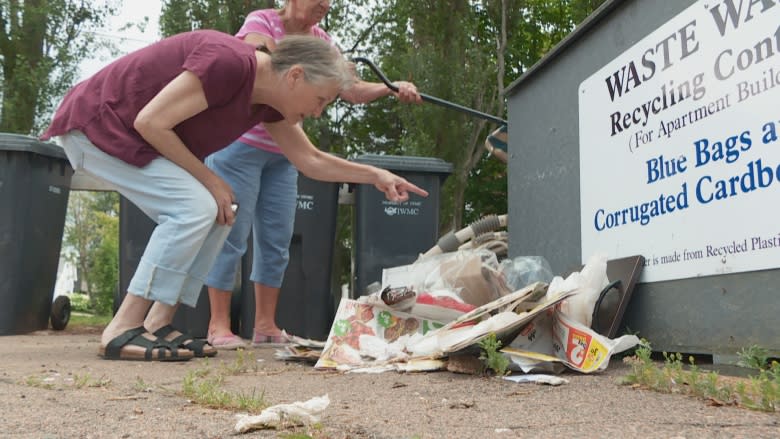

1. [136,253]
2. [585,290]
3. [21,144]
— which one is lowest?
[585,290]

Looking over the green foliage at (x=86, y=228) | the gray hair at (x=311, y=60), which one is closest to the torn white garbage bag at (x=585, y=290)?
the gray hair at (x=311, y=60)

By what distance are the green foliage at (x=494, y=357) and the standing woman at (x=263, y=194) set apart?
169 centimetres

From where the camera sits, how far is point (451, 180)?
1008 centimetres

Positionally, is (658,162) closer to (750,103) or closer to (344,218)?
(750,103)

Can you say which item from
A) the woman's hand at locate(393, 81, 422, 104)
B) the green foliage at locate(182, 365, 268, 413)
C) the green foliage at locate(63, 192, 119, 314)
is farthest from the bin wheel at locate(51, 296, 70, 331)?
the green foliage at locate(63, 192, 119, 314)

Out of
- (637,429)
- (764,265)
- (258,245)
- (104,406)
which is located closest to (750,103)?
(764,265)

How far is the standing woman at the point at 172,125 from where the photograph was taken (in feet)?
9.27

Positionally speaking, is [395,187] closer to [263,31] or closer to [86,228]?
[263,31]

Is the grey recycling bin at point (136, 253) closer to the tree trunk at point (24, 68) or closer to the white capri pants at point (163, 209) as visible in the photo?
the white capri pants at point (163, 209)

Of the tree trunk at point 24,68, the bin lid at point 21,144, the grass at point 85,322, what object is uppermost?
the tree trunk at point 24,68

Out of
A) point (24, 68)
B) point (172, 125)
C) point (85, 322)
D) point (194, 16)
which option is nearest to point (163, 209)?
point (172, 125)

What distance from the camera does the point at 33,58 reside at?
1059 cm

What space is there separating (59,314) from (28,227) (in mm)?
1062

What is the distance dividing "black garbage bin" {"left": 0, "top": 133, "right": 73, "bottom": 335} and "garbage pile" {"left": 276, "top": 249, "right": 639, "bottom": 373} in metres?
2.95
